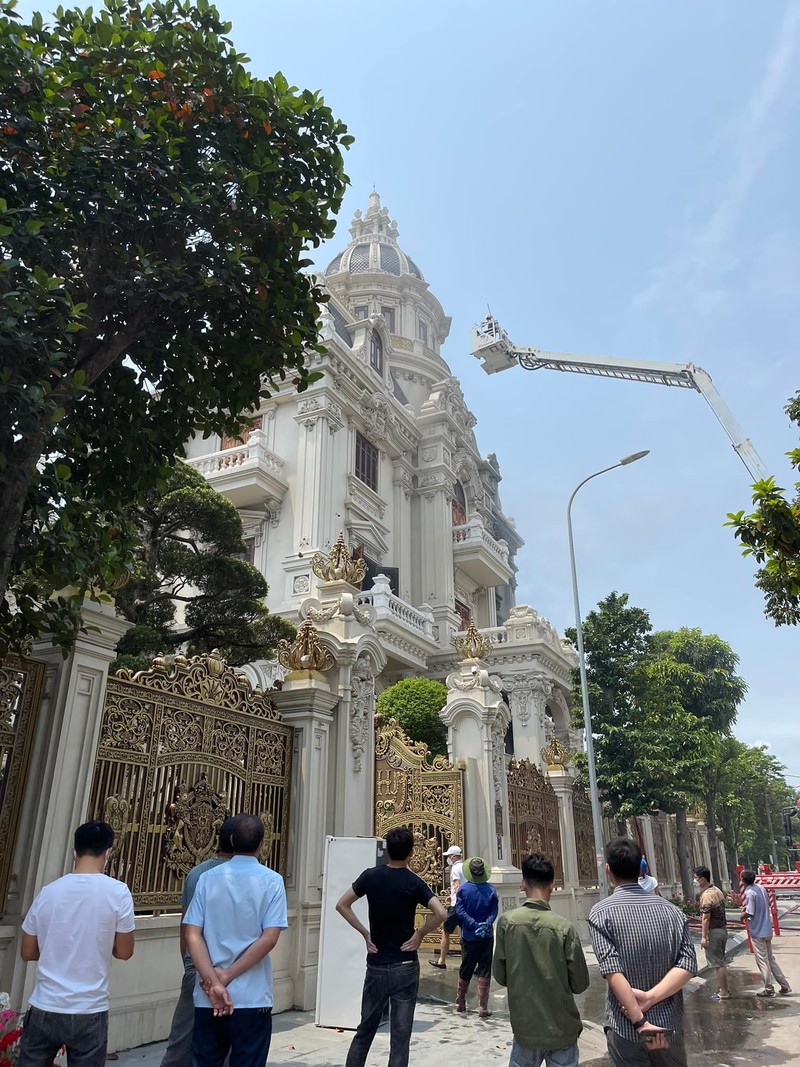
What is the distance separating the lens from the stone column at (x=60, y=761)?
15.8 feet

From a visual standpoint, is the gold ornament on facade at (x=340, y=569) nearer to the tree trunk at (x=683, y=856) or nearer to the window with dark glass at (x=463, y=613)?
the window with dark glass at (x=463, y=613)

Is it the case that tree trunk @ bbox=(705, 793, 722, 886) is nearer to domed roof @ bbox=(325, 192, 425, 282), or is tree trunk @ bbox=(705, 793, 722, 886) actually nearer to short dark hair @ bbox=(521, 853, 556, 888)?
domed roof @ bbox=(325, 192, 425, 282)

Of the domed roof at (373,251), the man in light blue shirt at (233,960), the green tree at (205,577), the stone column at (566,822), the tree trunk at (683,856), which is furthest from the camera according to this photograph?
the domed roof at (373,251)

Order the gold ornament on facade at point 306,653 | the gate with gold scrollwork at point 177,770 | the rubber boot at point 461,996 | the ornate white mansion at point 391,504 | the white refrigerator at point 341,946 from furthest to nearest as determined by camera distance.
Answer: the ornate white mansion at point 391,504 < the gold ornament on facade at point 306,653 < the rubber boot at point 461,996 < the white refrigerator at point 341,946 < the gate with gold scrollwork at point 177,770

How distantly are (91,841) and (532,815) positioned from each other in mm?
10787

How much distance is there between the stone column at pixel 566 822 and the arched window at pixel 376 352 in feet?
48.2

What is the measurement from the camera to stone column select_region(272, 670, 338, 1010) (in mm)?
7148

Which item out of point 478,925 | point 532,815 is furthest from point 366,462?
point 478,925

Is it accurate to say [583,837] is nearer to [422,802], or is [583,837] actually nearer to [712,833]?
[422,802]

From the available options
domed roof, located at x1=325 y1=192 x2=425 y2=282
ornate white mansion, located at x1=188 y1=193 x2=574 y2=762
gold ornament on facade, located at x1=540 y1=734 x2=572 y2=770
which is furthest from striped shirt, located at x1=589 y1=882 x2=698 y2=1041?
domed roof, located at x1=325 y1=192 x2=425 y2=282

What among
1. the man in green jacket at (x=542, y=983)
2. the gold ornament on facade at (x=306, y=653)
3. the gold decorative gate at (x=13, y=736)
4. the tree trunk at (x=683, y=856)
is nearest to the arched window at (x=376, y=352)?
the tree trunk at (x=683, y=856)

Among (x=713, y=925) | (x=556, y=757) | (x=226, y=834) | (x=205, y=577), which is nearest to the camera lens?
(x=226, y=834)

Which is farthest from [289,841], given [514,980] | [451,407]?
[451,407]

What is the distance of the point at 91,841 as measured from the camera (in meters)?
3.36
